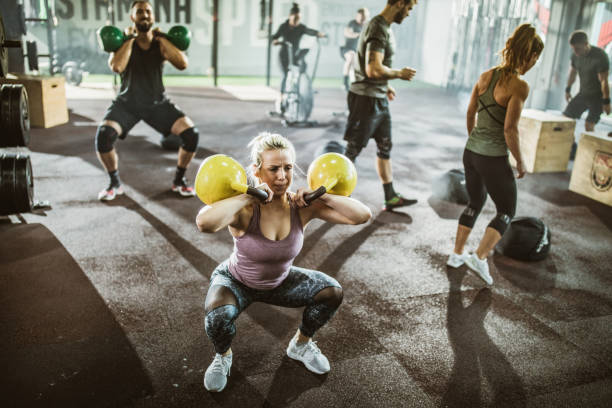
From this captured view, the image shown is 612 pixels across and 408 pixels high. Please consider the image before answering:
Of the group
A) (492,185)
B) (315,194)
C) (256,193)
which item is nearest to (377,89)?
(492,185)

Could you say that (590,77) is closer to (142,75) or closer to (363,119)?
(363,119)

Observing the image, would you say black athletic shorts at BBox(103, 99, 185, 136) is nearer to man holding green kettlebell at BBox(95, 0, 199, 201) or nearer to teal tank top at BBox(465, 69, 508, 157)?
man holding green kettlebell at BBox(95, 0, 199, 201)

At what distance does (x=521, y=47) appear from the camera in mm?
2986

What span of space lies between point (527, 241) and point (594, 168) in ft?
7.04

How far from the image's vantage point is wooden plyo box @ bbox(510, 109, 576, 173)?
6117 millimetres

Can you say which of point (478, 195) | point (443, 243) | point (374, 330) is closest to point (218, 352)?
point (374, 330)

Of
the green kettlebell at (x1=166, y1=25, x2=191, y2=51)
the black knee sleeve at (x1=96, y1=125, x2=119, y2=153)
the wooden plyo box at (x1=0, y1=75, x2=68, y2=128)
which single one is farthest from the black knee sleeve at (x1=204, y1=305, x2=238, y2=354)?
the wooden plyo box at (x1=0, y1=75, x2=68, y2=128)

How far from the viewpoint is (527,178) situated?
6.12 meters

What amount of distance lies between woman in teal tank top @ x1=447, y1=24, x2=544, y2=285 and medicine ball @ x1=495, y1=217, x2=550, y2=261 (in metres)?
0.42

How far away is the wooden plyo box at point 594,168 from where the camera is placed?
516 cm

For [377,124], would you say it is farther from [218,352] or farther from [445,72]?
[445,72]

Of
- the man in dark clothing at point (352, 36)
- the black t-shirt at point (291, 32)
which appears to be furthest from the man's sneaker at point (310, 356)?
the man in dark clothing at point (352, 36)

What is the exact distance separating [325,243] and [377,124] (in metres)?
1.16

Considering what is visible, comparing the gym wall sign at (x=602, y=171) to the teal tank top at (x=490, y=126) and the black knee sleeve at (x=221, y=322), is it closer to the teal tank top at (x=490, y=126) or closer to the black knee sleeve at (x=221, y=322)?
the teal tank top at (x=490, y=126)
